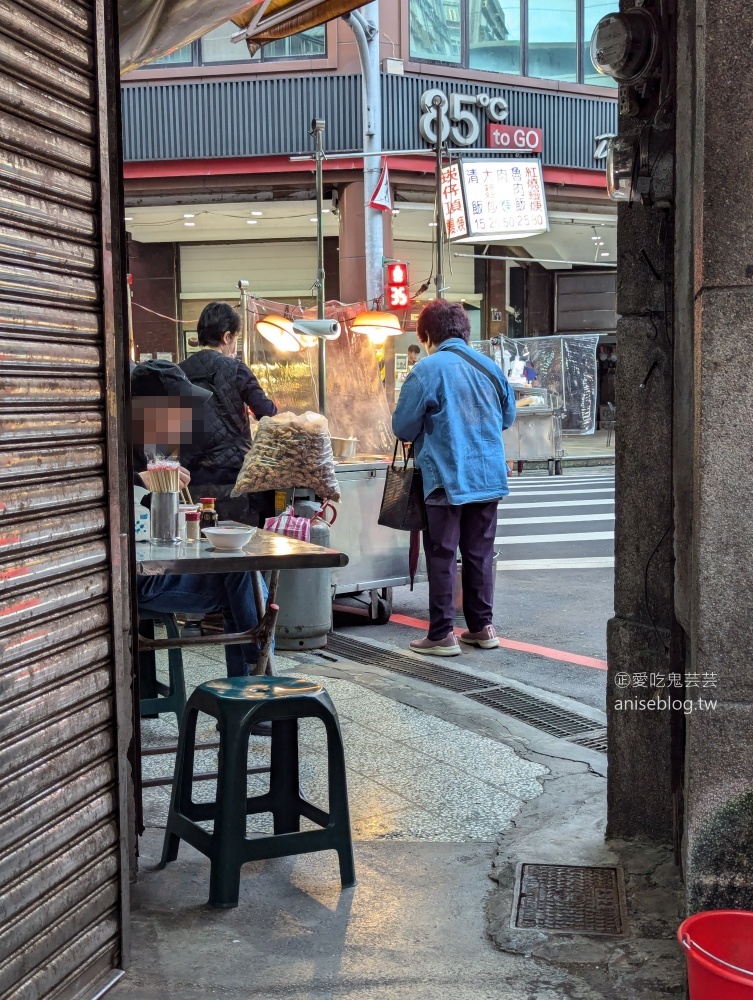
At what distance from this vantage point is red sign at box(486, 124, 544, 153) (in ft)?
70.5

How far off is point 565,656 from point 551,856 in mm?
3322

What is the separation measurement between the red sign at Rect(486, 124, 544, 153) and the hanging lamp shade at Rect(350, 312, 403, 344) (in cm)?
1222

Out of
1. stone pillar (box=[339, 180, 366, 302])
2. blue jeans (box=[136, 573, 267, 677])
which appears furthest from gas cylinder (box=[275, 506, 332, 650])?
stone pillar (box=[339, 180, 366, 302])

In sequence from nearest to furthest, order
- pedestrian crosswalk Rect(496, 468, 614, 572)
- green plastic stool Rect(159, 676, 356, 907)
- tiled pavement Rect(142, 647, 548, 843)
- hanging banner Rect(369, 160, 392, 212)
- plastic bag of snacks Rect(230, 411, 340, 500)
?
green plastic stool Rect(159, 676, 356, 907)
tiled pavement Rect(142, 647, 548, 843)
plastic bag of snacks Rect(230, 411, 340, 500)
pedestrian crosswalk Rect(496, 468, 614, 572)
hanging banner Rect(369, 160, 392, 212)

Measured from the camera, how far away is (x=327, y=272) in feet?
86.6

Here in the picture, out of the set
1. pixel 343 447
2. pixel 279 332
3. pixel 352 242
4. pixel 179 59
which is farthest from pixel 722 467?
pixel 179 59

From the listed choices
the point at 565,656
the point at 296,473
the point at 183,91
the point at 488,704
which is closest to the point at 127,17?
the point at 296,473

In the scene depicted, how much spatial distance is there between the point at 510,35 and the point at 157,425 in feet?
66.1

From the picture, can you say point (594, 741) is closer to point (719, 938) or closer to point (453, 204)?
point (719, 938)

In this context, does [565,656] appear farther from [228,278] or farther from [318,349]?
[228,278]

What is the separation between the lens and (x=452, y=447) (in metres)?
6.81

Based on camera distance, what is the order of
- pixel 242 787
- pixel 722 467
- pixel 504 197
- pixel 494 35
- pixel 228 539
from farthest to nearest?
1. pixel 494 35
2. pixel 504 197
3. pixel 228 539
4. pixel 242 787
5. pixel 722 467

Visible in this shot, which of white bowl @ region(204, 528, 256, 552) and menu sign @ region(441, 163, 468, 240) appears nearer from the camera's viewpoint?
white bowl @ region(204, 528, 256, 552)

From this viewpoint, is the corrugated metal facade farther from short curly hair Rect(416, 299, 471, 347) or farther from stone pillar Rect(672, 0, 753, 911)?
stone pillar Rect(672, 0, 753, 911)
